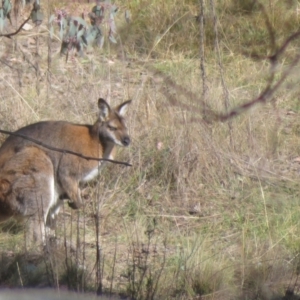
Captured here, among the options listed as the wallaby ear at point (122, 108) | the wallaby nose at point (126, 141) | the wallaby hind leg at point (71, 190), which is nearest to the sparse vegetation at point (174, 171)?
the wallaby hind leg at point (71, 190)

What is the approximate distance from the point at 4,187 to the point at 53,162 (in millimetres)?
517

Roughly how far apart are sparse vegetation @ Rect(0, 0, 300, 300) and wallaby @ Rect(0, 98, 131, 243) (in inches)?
8.0

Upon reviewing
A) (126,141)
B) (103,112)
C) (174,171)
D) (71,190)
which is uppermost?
(103,112)

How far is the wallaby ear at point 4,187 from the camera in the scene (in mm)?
7025

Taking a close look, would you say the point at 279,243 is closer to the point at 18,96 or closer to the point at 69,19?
the point at 69,19

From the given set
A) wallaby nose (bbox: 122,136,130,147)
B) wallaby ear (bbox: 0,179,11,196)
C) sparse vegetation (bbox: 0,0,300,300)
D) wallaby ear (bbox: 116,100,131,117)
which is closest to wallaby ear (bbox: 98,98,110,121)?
wallaby ear (bbox: 116,100,131,117)

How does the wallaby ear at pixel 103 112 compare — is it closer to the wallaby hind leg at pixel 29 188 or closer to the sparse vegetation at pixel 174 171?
the sparse vegetation at pixel 174 171

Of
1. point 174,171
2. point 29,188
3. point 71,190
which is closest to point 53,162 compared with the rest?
point 71,190

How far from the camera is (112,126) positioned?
7.81 m

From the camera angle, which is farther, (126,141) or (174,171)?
(174,171)

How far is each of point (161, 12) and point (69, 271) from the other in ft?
22.7

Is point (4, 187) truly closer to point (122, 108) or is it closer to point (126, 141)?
point (126, 141)

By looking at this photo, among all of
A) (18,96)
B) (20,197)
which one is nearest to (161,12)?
(18,96)

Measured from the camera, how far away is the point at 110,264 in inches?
Result: 251
